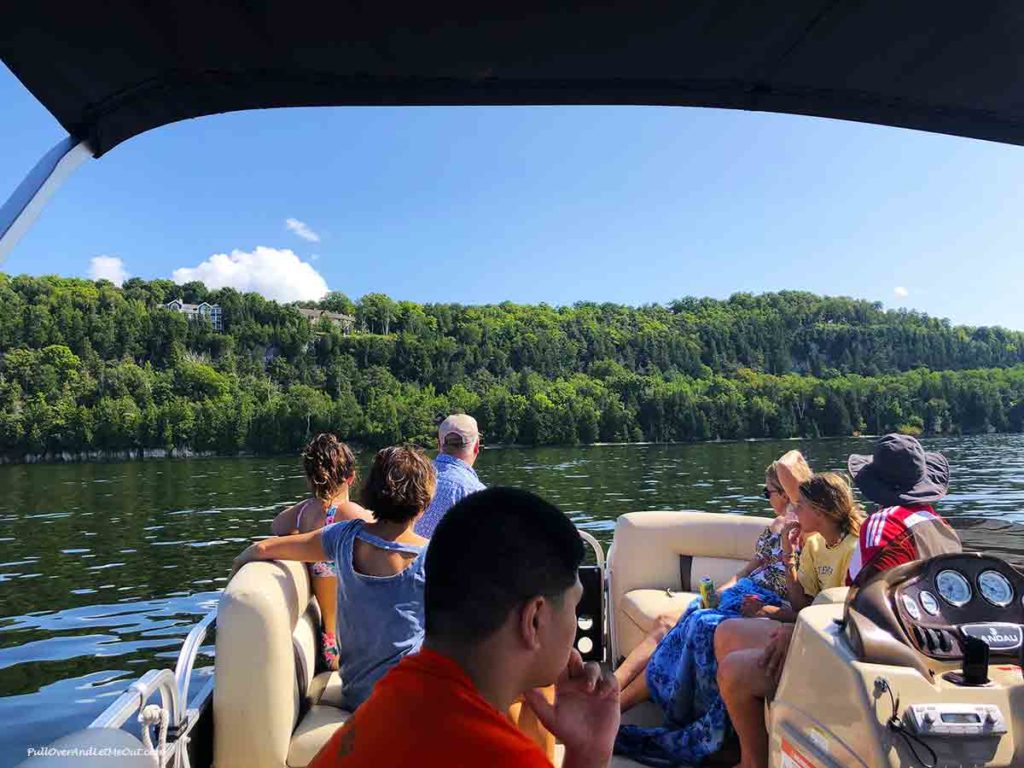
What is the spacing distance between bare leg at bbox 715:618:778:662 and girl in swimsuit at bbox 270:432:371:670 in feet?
4.70

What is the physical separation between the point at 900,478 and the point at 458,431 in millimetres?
1697

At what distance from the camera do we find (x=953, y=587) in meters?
1.91

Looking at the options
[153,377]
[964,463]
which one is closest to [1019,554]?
[964,463]

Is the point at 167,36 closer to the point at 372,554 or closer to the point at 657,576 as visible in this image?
the point at 372,554

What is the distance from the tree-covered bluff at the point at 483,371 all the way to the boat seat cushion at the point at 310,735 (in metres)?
75.9

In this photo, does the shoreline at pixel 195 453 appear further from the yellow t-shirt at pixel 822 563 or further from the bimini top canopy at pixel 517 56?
the bimini top canopy at pixel 517 56

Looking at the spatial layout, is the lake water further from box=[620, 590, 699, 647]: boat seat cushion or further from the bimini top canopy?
the bimini top canopy

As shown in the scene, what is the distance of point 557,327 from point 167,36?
107 meters

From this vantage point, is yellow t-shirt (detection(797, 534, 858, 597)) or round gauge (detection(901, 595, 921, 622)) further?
yellow t-shirt (detection(797, 534, 858, 597))

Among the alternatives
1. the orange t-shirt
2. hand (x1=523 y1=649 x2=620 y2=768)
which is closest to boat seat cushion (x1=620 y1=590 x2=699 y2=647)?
hand (x1=523 y1=649 x2=620 y2=768)

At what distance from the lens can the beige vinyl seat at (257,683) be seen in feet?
7.93

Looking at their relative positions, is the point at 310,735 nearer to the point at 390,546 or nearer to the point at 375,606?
the point at 375,606

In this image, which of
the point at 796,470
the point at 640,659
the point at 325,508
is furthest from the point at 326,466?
the point at 796,470

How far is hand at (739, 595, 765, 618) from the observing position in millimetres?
3100
